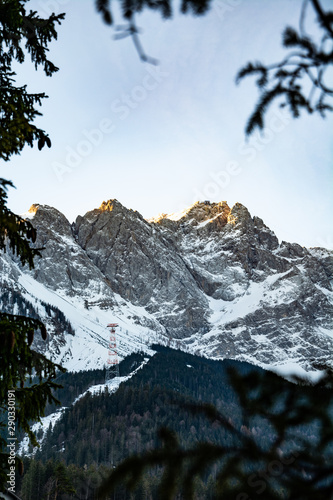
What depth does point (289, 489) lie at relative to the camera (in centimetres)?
221

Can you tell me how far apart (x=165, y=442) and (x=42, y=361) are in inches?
215

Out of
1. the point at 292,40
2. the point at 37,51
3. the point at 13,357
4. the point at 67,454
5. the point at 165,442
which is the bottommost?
the point at 67,454

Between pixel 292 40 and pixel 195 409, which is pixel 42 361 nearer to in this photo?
pixel 195 409

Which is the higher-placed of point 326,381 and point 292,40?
point 292,40

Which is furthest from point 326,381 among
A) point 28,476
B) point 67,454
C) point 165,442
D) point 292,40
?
point 67,454
